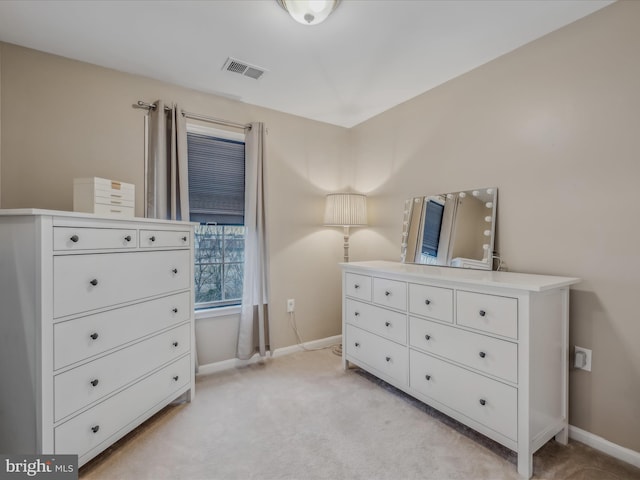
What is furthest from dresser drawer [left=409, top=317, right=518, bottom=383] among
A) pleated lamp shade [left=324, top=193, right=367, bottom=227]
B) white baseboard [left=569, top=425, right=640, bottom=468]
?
pleated lamp shade [left=324, top=193, right=367, bottom=227]

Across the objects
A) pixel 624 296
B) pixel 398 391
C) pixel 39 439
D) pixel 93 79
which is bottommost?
pixel 398 391

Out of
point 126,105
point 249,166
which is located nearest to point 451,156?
point 249,166

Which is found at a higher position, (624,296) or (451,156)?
(451,156)

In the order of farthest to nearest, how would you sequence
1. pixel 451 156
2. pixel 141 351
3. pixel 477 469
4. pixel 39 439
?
pixel 451 156 < pixel 141 351 < pixel 477 469 < pixel 39 439

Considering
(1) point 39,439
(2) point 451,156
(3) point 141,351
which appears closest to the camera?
(1) point 39,439

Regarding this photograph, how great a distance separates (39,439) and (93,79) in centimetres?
222

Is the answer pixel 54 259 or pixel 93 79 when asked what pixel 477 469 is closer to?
pixel 54 259

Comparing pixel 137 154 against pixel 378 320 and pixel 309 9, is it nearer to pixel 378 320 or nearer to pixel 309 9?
pixel 309 9

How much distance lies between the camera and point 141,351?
1.74 meters

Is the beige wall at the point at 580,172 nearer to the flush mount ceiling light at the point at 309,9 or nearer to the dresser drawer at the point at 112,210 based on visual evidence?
the flush mount ceiling light at the point at 309,9

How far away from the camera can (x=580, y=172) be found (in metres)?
1.68

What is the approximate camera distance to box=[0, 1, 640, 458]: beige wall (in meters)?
1.55

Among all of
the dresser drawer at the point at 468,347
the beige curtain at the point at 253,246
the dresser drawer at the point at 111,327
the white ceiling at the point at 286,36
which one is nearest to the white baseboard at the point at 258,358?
the beige curtain at the point at 253,246

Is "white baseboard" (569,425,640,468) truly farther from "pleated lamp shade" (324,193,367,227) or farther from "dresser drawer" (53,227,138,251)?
"dresser drawer" (53,227,138,251)
